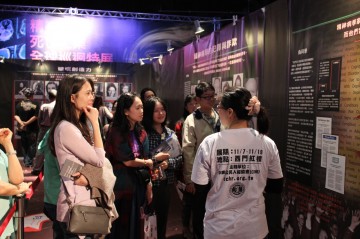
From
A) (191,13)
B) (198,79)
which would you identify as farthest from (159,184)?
(191,13)

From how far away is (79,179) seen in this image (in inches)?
81.5

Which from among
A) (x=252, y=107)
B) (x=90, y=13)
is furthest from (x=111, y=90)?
(x=252, y=107)

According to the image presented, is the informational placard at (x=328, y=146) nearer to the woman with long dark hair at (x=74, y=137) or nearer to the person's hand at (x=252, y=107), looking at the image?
the person's hand at (x=252, y=107)

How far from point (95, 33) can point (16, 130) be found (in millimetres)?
2875

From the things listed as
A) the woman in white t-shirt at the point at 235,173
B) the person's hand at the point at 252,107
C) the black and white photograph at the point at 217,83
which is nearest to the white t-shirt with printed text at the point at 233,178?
the woman in white t-shirt at the point at 235,173

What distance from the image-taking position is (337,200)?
254cm

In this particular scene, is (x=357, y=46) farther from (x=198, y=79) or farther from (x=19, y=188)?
(x=198, y=79)

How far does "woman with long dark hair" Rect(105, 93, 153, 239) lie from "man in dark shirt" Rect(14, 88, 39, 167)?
5922 millimetres

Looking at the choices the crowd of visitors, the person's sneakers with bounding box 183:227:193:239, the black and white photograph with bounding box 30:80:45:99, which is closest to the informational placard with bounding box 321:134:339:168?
the crowd of visitors

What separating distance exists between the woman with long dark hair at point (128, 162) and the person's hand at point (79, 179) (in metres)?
0.80

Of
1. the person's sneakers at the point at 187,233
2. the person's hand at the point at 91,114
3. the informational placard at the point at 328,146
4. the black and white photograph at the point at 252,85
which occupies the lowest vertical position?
the person's sneakers at the point at 187,233

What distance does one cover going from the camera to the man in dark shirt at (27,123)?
8.38 metres

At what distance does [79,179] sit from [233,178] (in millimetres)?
794

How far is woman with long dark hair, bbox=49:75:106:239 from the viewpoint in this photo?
207cm
